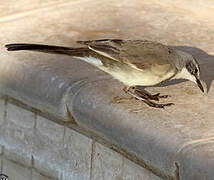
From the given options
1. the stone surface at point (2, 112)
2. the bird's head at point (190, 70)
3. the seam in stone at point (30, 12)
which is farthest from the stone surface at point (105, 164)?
the seam in stone at point (30, 12)

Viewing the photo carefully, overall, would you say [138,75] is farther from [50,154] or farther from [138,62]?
[50,154]

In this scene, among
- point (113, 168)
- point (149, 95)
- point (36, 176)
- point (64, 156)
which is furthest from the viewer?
point (36, 176)

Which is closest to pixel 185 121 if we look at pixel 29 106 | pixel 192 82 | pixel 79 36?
pixel 192 82

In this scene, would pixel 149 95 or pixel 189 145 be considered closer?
pixel 189 145

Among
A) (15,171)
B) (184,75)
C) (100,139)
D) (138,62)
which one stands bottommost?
(15,171)

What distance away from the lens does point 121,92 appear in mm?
4258

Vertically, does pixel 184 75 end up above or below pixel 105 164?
above

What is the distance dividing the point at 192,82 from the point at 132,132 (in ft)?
2.48

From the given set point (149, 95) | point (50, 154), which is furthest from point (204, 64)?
point (50, 154)

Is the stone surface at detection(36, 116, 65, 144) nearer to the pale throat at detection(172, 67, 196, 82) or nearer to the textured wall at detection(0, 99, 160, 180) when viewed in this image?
the textured wall at detection(0, 99, 160, 180)

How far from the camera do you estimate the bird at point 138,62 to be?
4.13 metres

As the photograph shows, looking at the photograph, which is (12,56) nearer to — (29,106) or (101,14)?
(29,106)

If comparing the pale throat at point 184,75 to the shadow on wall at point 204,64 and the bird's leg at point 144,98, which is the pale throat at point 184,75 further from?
the bird's leg at point 144,98

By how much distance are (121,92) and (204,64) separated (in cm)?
72
